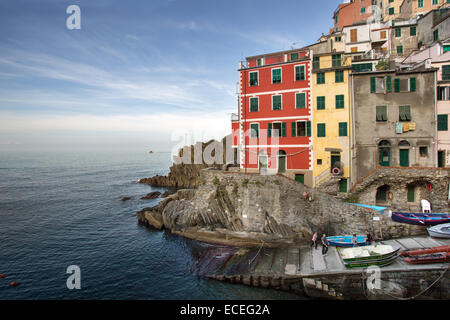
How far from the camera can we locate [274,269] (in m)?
22.7

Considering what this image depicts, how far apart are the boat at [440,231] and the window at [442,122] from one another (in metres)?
11.5

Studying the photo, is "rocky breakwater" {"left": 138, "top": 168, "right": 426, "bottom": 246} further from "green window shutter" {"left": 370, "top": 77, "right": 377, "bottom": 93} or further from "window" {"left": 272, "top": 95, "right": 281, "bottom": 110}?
"green window shutter" {"left": 370, "top": 77, "right": 377, "bottom": 93}

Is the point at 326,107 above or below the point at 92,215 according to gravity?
above

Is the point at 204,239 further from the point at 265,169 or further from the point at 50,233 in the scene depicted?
the point at 50,233

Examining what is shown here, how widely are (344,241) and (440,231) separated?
856 centimetres

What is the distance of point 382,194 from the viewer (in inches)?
1141

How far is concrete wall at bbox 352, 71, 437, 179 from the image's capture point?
90.9 feet

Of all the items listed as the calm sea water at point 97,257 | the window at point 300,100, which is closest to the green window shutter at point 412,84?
the window at point 300,100

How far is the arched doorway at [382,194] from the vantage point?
28678 mm

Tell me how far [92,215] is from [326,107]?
43897 mm

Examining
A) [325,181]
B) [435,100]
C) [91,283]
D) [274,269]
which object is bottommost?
[91,283]

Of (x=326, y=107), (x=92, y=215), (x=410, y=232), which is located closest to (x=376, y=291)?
(x=410, y=232)

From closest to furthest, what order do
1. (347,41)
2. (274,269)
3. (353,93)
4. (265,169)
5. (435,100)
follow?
1. (274,269)
2. (435,100)
3. (353,93)
4. (265,169)
5. (347,41)

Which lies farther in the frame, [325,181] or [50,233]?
[50,233]
